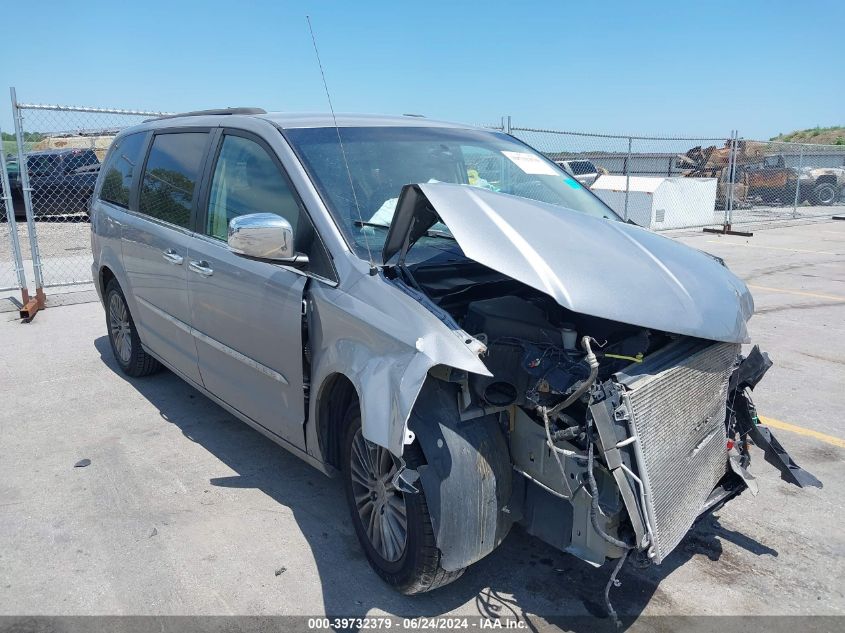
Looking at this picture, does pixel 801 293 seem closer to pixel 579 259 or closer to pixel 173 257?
pixel 579 259

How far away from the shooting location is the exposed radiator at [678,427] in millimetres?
2408

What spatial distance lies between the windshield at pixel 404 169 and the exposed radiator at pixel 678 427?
1.26 metres

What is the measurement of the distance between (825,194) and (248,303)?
25.4 metres

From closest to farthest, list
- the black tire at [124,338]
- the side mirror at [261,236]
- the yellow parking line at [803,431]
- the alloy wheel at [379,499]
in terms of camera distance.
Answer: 1. the alloy wheel at [379,499]
2. the side mirror at [261,236]
3. the yellow parking line at [803,431]
4. the black tire at [124,338]

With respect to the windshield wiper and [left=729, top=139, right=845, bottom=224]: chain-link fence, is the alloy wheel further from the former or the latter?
[left=729, top=139, right=845, bottom=224]: chain-link fence

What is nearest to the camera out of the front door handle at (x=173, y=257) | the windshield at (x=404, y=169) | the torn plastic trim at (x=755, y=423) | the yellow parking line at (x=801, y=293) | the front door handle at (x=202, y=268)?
the torn plastic trim at (x=755, y=423)

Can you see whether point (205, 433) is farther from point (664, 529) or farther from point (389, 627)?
point (664, 529)

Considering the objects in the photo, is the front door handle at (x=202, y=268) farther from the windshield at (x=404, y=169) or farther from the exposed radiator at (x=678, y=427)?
the exposed radiator at (x=678, y=427)

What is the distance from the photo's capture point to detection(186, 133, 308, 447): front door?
3.26m

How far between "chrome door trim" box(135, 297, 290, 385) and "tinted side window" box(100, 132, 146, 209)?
0.99 m

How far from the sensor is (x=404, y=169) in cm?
361

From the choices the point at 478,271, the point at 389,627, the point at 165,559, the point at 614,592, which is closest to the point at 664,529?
the point at 614,592

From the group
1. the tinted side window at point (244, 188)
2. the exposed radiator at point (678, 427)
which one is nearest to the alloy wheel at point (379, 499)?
the exposed radiator at point (678, 427)

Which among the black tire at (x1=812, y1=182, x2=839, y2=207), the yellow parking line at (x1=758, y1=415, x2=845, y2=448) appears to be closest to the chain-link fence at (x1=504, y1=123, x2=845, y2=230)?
the black tire at (x1=812, y1=182, x2=839, y2=207)
